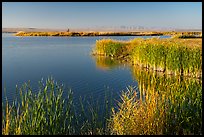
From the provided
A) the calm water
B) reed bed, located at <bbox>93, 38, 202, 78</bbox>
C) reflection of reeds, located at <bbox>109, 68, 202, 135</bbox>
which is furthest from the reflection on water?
reflection of reeds, located at <bbox>109, 68, 202, 135</bbox>

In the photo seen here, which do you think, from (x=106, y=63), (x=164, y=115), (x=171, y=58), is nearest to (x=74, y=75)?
(x=171, y=58)

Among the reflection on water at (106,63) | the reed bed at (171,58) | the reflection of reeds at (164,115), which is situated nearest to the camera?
the reflection of reeds at (164,115)

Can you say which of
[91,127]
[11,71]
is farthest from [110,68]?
[91,127]

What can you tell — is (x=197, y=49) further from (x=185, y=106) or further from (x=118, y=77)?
(x=185, y=106)

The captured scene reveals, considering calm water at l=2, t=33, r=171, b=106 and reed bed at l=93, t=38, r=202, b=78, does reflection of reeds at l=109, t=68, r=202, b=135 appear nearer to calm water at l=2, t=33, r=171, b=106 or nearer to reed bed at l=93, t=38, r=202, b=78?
calm water at l=2, t=33, r=171, b=106

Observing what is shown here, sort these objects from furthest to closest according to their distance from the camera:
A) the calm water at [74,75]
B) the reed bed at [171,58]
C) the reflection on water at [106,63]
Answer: the reflection on water at [106,63] < the reed bed at [171,58] < the calm water at [74,75]

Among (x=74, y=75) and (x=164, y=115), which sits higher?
(x=164, y=115)

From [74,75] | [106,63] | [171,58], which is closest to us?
[171,58]

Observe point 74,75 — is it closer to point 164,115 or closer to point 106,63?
point 106,63

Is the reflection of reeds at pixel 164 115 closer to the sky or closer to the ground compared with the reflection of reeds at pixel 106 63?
closer to the sky

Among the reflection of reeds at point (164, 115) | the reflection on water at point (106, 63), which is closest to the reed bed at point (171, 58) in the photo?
the reflection on water at point (106, 63)

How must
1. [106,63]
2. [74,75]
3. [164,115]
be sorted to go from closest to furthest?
[164,115] → [74,75] → [106,63]

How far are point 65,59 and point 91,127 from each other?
565 inches

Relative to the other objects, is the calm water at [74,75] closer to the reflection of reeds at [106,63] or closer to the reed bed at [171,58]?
the reflection of reeds at [106,63]
